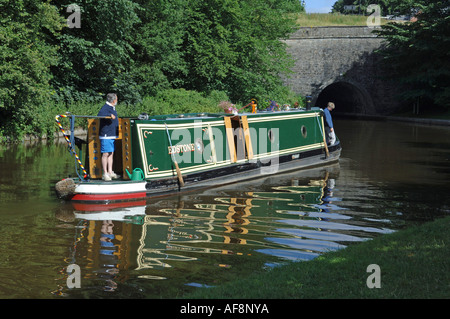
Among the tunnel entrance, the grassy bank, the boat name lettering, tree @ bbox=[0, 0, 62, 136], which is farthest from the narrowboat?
the tunnel entrance

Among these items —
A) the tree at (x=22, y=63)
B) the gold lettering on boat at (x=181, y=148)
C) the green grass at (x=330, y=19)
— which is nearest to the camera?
the gold lettering on boat at (x=181, y=148)

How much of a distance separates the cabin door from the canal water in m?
0.82

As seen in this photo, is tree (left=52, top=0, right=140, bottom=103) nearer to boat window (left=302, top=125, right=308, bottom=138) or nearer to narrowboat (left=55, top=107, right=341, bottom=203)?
boat window (left=302, top=125, right=308, bottom=138)

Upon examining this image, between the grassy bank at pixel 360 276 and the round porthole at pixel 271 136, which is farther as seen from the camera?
the round porthole at pixel 271 136

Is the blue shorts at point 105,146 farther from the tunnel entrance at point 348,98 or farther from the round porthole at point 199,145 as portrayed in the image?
the tunnel entrance at point 348,98

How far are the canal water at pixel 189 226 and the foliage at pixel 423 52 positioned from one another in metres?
24.4

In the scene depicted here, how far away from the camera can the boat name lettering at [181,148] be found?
40.1 feet

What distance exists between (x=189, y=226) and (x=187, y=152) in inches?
139

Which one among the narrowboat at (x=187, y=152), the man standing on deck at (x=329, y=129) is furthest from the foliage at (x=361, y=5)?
the narrowboat at (x=187, y=152)

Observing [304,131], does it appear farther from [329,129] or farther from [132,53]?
[132,53]

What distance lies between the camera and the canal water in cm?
671

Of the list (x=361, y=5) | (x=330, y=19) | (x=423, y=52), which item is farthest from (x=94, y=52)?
(x=361, y=5)

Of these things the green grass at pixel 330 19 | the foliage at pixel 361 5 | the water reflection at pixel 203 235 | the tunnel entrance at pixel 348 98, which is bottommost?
the water reflection at pixel 203 235
